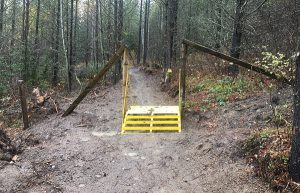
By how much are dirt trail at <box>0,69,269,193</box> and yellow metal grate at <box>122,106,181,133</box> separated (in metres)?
0.35

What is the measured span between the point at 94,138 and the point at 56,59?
2371 cm

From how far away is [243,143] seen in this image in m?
7.14

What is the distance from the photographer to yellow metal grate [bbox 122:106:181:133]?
32.2 feet

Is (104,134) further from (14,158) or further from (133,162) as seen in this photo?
(14,158)

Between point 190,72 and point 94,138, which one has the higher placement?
point 190,72

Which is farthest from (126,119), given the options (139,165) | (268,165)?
(268,165)

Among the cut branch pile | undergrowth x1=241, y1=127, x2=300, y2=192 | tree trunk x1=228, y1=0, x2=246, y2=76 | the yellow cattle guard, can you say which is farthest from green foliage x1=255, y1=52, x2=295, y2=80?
the cut branch pile

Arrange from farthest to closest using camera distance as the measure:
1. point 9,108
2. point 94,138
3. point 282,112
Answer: point 9,108
point 94,138
point 282,112

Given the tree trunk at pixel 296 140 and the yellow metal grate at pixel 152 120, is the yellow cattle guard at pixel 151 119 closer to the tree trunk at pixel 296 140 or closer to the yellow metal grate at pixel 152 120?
the yellow metal grate at pixel 152 120

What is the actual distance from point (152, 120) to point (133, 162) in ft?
8.77

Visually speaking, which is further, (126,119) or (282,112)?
(126,119)

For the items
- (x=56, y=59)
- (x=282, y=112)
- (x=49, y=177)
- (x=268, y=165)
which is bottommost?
(x=49, y=177)

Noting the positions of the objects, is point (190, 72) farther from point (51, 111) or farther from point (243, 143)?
point (243, 143)

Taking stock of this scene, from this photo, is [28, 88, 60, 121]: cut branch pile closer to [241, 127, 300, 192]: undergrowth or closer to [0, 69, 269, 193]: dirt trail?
[0, 69, 269, 193]: dirt trail
